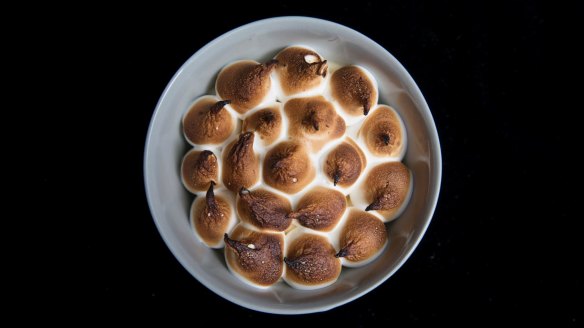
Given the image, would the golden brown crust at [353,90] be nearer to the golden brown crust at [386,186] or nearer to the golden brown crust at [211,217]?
the golden brown crust at [386,186]

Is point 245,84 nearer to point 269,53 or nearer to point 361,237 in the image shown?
point 269,53

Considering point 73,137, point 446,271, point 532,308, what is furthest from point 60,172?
point 532,308

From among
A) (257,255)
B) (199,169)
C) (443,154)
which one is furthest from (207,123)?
(443,154)

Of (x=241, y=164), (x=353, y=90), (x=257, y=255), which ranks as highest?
(x=353, y=90)

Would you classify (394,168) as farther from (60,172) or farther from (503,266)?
(60,172)

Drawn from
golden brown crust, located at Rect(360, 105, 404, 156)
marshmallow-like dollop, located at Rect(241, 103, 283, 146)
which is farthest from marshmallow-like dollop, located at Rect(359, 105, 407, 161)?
marshmallow-like dollop, located at Rect(241, 103, 283, 146)

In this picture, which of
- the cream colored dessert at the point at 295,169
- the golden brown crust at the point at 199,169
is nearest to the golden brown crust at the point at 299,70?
the cream colored dessert at the point at 295,169

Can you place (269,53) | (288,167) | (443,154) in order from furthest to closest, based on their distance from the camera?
(443,154) → (269,53) → (288,167)

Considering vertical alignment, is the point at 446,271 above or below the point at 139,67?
below
